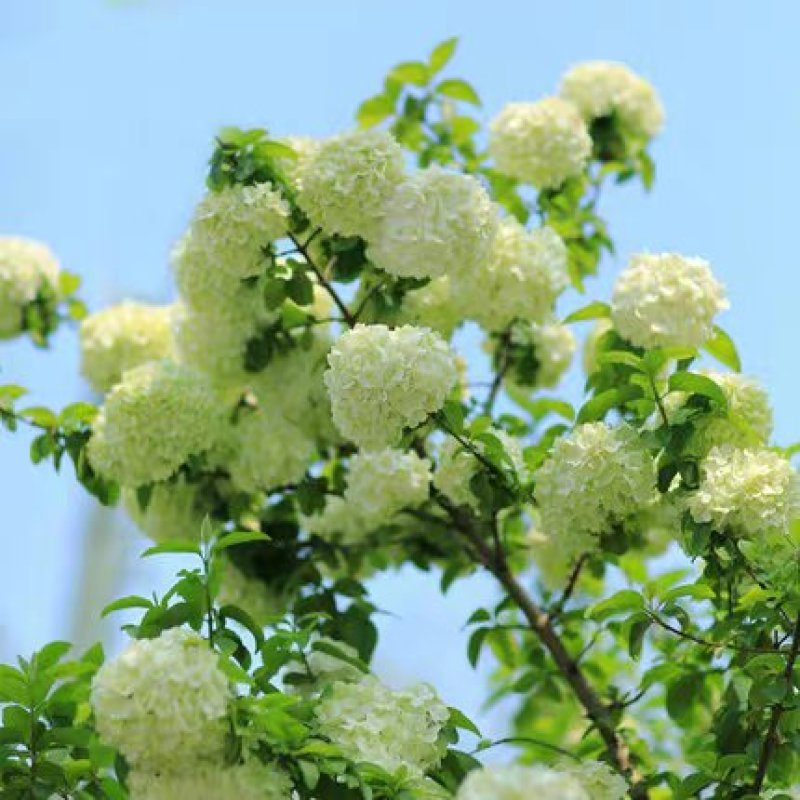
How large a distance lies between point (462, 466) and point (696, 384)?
1.96ft

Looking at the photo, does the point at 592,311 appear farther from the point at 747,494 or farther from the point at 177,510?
the point at 177,510

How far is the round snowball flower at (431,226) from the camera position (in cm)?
311

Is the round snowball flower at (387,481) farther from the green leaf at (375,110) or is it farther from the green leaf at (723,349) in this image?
the green leaf at (375,110)

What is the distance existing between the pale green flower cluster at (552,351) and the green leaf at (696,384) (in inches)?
43.0

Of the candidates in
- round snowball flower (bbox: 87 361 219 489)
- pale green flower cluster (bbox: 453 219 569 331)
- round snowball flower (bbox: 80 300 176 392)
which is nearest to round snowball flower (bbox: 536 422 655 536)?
pale green flower cluster (bbox: 453 219 569 331)

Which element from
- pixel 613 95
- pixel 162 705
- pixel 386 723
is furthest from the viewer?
pixel 613 95

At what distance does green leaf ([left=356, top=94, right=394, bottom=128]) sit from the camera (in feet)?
13.3

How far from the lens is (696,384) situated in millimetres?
2807

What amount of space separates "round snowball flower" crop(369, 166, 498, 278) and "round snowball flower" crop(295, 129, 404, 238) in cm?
3

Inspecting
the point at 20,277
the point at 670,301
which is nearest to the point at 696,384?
the point at 670,301

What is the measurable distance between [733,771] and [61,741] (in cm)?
118

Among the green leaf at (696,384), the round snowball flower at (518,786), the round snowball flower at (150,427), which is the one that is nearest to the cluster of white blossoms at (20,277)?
the round snowball flower at (150,427)

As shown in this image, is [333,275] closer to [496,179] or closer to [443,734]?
[496,179]

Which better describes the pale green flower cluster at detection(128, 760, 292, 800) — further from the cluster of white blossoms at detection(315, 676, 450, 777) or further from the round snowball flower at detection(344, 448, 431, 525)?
the round snowball flower at detection(344, 448, 431, 525)
